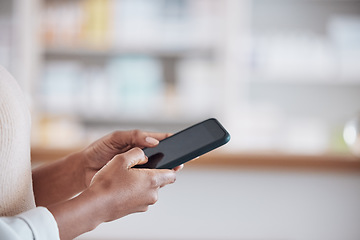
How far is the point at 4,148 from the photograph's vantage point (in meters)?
0.51

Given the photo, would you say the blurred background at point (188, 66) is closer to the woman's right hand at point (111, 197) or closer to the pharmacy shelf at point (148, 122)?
the pharmacy shelf at point (148, 122)

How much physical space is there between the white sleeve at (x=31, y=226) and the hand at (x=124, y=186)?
65 millimetres

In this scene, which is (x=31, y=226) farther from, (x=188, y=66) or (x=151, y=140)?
(x=188, y=66)

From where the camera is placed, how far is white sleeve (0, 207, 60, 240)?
0.47 meters

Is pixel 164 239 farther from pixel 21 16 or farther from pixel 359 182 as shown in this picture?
pixel 21 16

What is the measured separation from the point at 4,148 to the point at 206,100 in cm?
228

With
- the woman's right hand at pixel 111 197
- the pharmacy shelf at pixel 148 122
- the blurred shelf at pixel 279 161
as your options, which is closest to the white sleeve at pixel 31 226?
the woman's right hand at pixel 111 197

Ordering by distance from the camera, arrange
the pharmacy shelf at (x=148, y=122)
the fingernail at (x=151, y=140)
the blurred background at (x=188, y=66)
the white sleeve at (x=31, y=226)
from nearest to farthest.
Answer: the white sleeve at (x=31, y=226) → the fingernail at (x=151, y=140) → the blurred background at (x=188, y=66) → the pharmacy shelf at (x=148, y=122)

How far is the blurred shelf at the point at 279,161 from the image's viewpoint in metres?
1.22

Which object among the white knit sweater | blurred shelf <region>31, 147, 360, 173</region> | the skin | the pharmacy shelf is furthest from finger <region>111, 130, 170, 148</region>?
the pharmacy shelf

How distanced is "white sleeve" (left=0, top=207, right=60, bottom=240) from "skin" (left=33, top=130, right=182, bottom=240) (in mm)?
20

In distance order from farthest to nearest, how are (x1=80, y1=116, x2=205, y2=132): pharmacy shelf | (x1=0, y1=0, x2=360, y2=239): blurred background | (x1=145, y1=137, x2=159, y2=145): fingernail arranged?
(x1=80, y1=116, x2=205, y2=132): pharmacy shelf < (x1=0, y1=0, x2=360, y2=239): blurred background < (x1=145, y1=137, x2=159, y2=145): fingernail

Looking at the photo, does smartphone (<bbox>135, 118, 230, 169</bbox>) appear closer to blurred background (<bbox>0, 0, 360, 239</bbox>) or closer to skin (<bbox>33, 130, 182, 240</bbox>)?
skin (<bbox>33, 130, 182, 240</bbox>)

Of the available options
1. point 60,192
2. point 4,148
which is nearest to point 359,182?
point 60,192
